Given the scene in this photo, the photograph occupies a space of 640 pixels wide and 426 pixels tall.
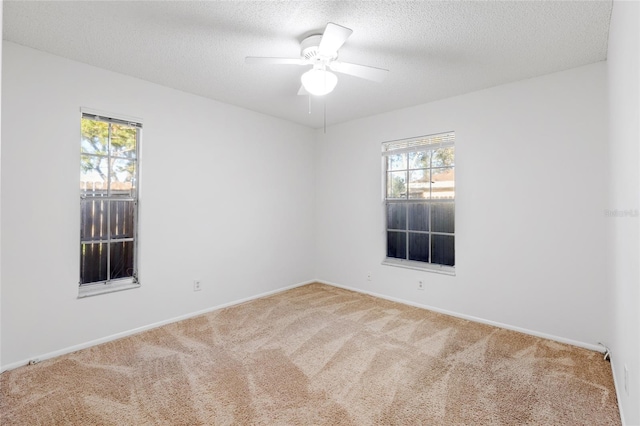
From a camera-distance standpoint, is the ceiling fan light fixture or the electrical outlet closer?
the electrical outlet

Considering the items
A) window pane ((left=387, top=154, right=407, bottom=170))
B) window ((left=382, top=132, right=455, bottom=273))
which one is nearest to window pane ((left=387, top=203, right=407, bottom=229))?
window ((left=382, top=132, right=455, bottom=273))

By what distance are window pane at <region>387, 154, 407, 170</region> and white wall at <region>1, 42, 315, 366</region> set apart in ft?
4.52

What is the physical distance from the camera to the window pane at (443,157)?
406 cm

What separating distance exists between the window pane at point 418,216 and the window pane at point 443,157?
54 centimetres

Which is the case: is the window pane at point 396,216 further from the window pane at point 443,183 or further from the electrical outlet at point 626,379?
the electrical outlet at point 626,379

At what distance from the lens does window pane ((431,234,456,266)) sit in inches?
163

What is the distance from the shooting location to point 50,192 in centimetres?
292

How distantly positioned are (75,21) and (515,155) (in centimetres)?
404

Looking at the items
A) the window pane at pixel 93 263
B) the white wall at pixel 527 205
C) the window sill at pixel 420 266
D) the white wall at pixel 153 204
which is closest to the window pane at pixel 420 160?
the white wall at pixel 527 205

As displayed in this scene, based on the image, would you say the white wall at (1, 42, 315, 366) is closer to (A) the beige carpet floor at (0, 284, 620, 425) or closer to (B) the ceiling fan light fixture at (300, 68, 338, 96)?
(A) the beige carpet floor at (0, 284, 620, 425)

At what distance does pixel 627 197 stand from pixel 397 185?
9.26 ft

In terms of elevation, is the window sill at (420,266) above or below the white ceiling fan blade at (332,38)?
below

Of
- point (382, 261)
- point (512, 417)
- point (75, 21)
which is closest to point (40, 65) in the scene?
point (75, 21)

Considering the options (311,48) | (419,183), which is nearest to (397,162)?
(419,183)
